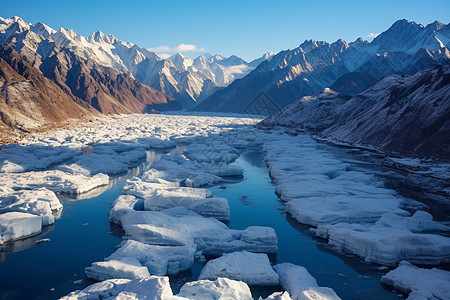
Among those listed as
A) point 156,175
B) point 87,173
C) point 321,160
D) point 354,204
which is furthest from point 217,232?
point 321,160

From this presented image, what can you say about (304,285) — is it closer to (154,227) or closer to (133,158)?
(154,227)

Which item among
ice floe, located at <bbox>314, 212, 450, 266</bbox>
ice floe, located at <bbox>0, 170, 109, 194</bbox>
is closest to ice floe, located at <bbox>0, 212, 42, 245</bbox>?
ice floe, located at <bbox>0, 170, 109, 194</bbox>

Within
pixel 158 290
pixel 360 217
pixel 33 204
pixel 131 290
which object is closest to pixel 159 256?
pixel 131 290

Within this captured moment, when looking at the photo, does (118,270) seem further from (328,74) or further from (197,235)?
(328,74)

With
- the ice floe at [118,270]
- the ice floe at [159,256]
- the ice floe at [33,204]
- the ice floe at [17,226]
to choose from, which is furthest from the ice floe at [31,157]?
the ice floe at [118,270]

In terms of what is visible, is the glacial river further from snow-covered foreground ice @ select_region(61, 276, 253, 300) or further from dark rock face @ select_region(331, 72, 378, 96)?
dark rock face @ select_region(331, 72, 378, 96)
